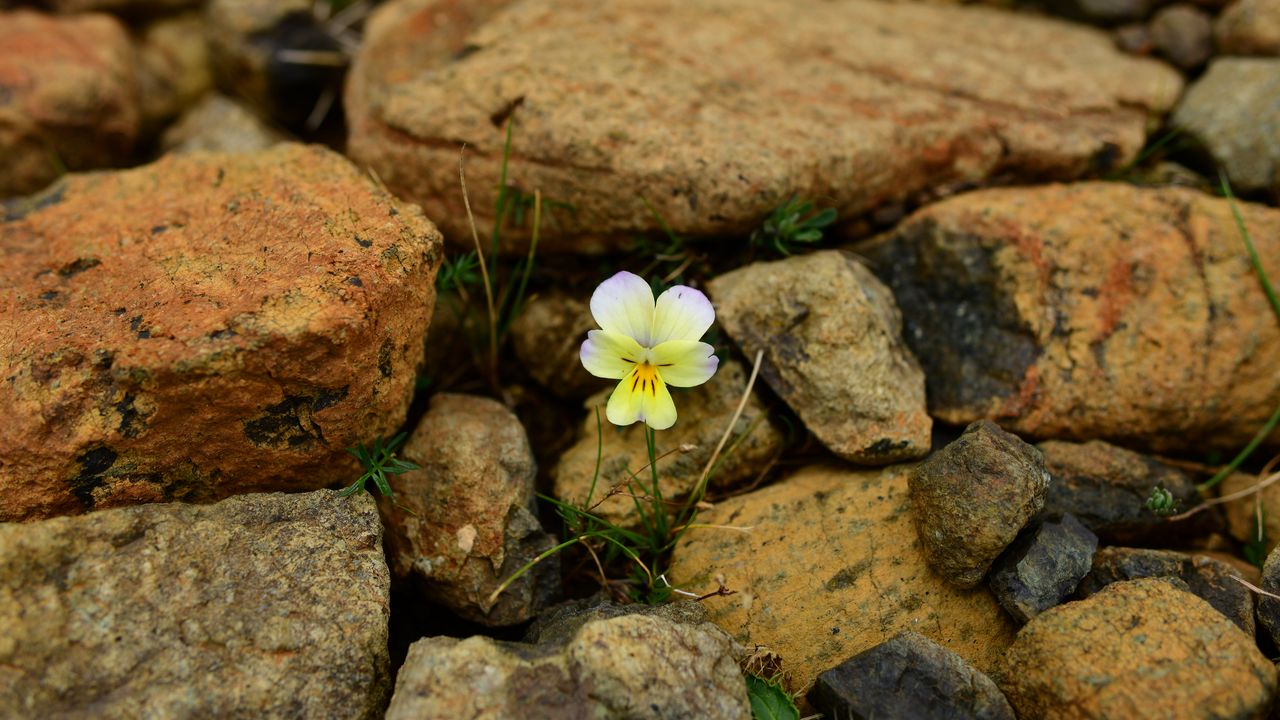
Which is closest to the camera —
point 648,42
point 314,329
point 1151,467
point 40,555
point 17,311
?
point 40,555

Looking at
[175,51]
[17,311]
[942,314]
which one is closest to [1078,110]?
[942,314]

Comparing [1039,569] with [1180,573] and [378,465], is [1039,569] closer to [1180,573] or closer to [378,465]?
[1180,573]

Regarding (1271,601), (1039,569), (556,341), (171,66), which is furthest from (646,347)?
(171,66)

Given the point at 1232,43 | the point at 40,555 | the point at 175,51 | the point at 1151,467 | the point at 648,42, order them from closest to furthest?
the point at 40,555
the point at 1151,467
the point at 648,42
the point at 1232,43
the point at 175,51

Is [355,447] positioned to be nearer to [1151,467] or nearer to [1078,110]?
[1151,467]

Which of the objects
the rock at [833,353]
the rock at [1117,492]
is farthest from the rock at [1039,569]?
the rock at [833,353]
